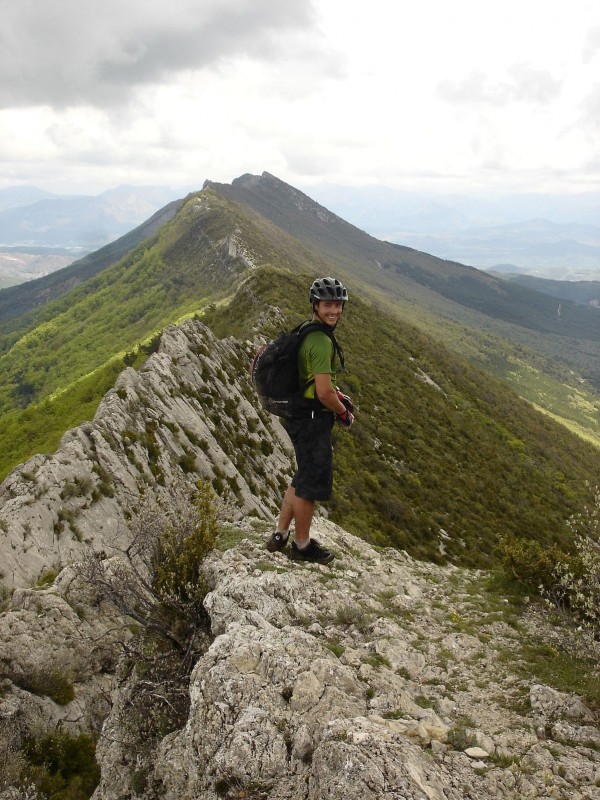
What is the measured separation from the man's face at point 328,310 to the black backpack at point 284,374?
138 mm

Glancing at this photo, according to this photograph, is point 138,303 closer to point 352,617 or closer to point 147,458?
point 147,458

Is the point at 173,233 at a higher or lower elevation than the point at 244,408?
higher

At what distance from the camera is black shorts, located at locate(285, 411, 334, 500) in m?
8.30

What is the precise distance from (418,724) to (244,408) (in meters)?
20.1

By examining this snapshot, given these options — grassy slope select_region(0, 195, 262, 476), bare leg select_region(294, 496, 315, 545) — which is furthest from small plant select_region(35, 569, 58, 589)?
grassy slope select_region(0, 195, 262, 476)

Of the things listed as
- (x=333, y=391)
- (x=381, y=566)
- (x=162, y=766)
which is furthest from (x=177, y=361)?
(x=162, y=766)

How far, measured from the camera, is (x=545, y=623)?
9.96 meters

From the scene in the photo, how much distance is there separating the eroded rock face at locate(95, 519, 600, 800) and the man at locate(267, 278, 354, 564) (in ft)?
5.83

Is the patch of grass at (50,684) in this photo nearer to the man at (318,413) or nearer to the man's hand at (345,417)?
the man at (318,413)

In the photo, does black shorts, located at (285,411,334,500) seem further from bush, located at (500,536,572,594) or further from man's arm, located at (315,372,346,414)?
bush, located at (500,536,572,594)

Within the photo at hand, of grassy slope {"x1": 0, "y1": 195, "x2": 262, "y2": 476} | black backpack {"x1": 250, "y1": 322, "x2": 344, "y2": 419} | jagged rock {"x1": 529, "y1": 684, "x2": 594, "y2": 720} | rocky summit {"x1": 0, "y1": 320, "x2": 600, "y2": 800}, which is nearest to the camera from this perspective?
rocky summit {"x1": 0, "y1": 320, "x2": 600, "y2": 800}

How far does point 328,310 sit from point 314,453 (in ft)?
8.36

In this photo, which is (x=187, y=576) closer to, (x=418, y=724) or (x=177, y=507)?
(x=177, y=507)

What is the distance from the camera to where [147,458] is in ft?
53.5
